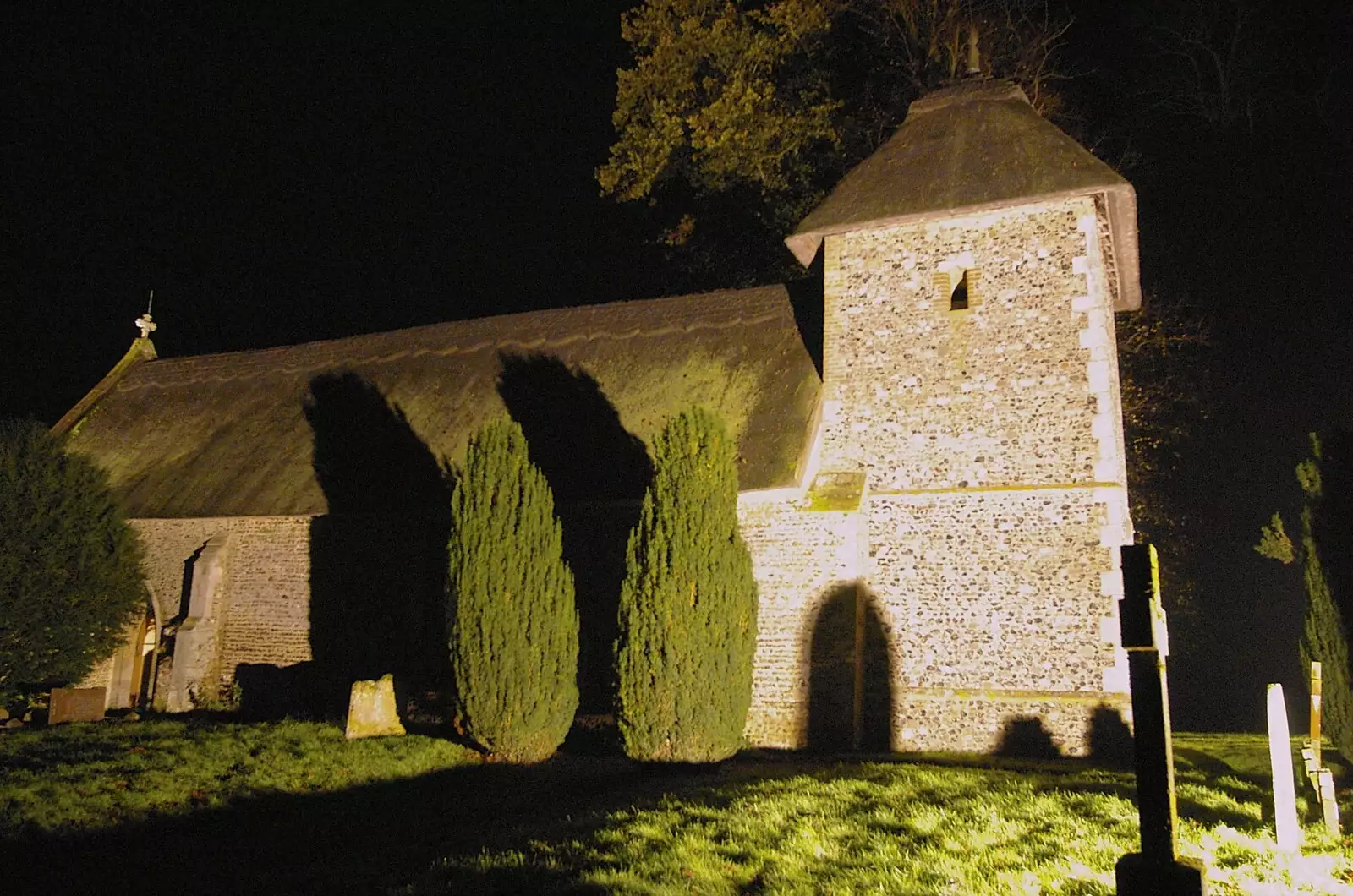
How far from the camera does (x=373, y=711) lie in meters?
12.5

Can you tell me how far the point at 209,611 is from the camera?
16.9 meters

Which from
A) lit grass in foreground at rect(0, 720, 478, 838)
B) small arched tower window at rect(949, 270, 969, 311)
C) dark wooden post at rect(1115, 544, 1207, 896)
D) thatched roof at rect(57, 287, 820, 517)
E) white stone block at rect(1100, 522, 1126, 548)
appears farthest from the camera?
thatched roof at rect(57, 287, 820, 517)

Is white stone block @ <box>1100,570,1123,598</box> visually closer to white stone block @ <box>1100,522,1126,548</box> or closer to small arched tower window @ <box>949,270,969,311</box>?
white stone block @ <box>1100,522,1126,548</box>

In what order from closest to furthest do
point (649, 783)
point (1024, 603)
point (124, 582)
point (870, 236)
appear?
point (649, 783), point (1024, 603), point (870, 236), point (124, 582)

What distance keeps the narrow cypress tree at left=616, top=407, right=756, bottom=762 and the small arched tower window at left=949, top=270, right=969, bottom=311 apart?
170 inches

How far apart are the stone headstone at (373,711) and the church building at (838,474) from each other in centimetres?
293

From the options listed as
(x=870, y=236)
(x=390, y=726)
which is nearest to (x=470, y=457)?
(x=390, y=726)

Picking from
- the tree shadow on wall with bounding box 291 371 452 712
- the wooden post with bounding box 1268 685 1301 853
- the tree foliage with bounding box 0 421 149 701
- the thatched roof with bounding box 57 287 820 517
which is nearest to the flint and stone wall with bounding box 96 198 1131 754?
the thatched roof with bounding box 57 287 820 517

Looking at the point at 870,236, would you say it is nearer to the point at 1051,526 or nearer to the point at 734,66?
the point at 1051,526

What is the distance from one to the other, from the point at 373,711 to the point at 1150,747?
986 centimetres

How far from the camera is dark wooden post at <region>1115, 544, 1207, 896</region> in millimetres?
4770

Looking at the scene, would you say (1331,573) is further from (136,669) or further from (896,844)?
(136,669)

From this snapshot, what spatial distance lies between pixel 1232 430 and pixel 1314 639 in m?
13.1

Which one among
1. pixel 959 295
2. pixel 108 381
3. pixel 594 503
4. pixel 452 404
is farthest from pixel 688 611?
pixel 108 381
